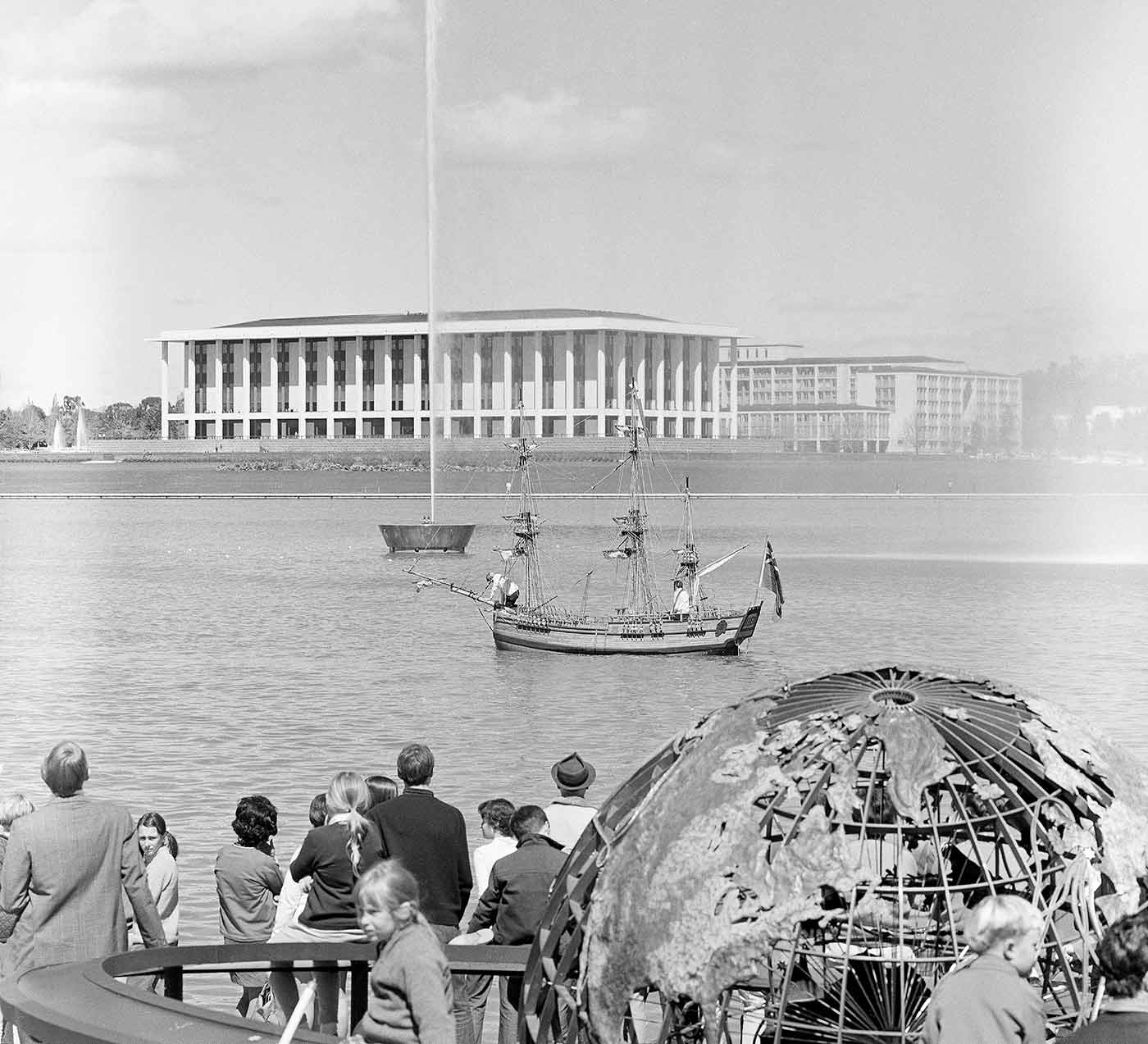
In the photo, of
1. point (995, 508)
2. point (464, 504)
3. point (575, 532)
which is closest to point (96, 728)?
point (575, 532)

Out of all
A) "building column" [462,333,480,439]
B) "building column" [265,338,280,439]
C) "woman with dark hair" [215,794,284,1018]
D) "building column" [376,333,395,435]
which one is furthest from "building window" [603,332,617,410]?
"woman with dark hair" [215,794,284,1018]

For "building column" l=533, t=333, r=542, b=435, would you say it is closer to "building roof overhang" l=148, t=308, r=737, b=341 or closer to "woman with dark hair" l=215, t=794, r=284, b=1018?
"building roof overhang" l=148, t=308, r=737, b=341

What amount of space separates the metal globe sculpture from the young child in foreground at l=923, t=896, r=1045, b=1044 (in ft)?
0.83

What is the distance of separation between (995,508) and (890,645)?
90.4 m

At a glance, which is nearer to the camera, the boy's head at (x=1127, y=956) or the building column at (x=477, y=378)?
the boy's head at (x=1127, y=956)

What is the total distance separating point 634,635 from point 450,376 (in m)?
124

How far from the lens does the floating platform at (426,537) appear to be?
8069cm

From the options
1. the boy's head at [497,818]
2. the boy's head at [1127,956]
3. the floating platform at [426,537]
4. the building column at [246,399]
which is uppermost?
the building column at [246,399]

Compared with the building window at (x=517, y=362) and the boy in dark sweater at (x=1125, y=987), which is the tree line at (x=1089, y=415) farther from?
the boy in dark sweater at (x=1125, y=987)

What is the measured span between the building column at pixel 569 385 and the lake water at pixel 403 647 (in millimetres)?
50050

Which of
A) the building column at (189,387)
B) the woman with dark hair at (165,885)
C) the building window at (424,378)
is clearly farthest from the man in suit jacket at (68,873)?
the building column at (189,387)

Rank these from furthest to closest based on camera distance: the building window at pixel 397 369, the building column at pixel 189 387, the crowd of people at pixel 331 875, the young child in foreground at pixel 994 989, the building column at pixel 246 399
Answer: the building column at pixel 189 387
the building column at pixel 246 399
the building window at pixel 397 369
the crowd of people at pixel 331 875
the young child in foreground at pixel 994 989

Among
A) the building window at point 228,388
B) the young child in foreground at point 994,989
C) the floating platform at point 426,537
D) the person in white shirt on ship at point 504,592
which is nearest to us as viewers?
the young child in foreground at point 994,989

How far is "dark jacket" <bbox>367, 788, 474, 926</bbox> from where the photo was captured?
7.88 m
